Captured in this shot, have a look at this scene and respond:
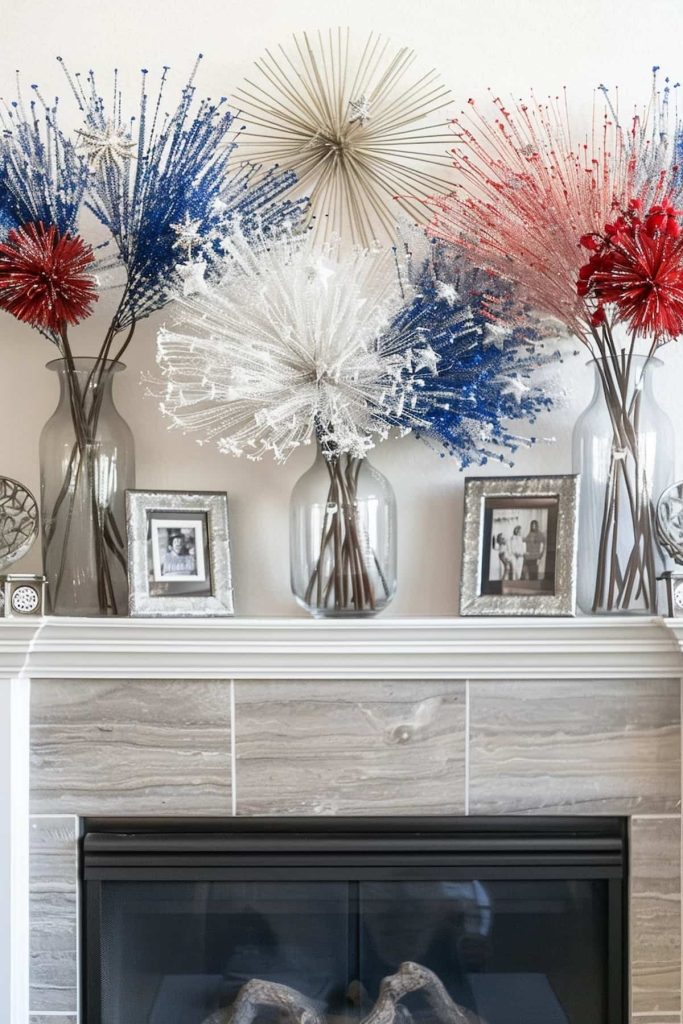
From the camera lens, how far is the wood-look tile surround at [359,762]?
5.23 ft

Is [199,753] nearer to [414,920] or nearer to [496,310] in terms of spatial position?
[414,920]

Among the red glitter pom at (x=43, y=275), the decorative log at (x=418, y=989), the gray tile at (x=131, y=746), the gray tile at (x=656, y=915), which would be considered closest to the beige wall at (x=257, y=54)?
the red glitter pom at (x=43, y=275)

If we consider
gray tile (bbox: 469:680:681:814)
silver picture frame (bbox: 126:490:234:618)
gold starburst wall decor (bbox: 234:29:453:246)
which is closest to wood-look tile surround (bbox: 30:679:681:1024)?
gray tile (bbox: 469:680:681:814)

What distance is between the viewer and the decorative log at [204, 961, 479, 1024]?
1.63 meters

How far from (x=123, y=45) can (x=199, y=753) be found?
135 cm

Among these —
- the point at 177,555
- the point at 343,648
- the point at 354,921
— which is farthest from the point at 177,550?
the point at 354,921

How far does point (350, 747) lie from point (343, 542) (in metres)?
0.35

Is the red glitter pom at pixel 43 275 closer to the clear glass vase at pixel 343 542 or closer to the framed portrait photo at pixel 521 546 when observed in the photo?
the clear glass vase at pixel 343 542

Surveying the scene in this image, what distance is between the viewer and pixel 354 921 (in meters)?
1.65

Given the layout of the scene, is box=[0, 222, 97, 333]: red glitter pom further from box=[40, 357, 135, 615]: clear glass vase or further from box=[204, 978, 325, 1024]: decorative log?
box=[204, 978, 325, 1024]: decorative log

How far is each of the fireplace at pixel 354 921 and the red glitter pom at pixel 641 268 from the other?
0.88 meters

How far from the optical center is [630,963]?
1.60 metres

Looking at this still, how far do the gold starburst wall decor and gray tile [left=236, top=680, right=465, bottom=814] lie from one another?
0.86m

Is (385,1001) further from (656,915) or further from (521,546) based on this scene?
(521,546)
